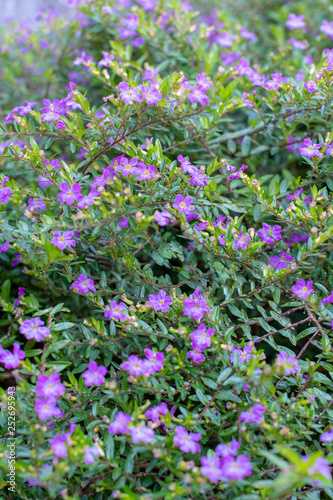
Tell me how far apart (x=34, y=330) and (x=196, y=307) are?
2.12ft

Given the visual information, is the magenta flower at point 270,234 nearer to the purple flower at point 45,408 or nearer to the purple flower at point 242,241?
the purple flower at point 242,241

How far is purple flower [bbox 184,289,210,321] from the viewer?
163 cm

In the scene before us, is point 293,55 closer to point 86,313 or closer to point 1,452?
point 86,313

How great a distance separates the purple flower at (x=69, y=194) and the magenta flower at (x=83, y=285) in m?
0.33

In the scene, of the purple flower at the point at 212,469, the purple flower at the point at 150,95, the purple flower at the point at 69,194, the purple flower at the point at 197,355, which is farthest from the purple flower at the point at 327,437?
the purple flower at the point at 150,95

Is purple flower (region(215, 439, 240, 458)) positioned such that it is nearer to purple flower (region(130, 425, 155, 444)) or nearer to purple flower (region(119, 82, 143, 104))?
purple flower (region(130, 425, 155, 444))

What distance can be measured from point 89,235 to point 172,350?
0.70 metres

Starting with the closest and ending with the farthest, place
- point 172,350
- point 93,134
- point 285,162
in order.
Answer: point 172,350, point 93,134, point 285,162

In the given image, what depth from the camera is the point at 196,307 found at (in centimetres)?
165

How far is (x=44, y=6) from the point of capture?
505 cm

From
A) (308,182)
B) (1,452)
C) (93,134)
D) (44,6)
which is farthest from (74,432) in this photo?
(44,6)

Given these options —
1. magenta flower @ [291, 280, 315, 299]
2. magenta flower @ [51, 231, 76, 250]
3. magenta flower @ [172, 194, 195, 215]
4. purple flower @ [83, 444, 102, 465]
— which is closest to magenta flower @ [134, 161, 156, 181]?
magenta flower @ [172, 194, 195, 215]

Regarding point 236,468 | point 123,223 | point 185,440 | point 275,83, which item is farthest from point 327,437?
point 275,83

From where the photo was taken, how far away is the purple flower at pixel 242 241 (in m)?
1.78
